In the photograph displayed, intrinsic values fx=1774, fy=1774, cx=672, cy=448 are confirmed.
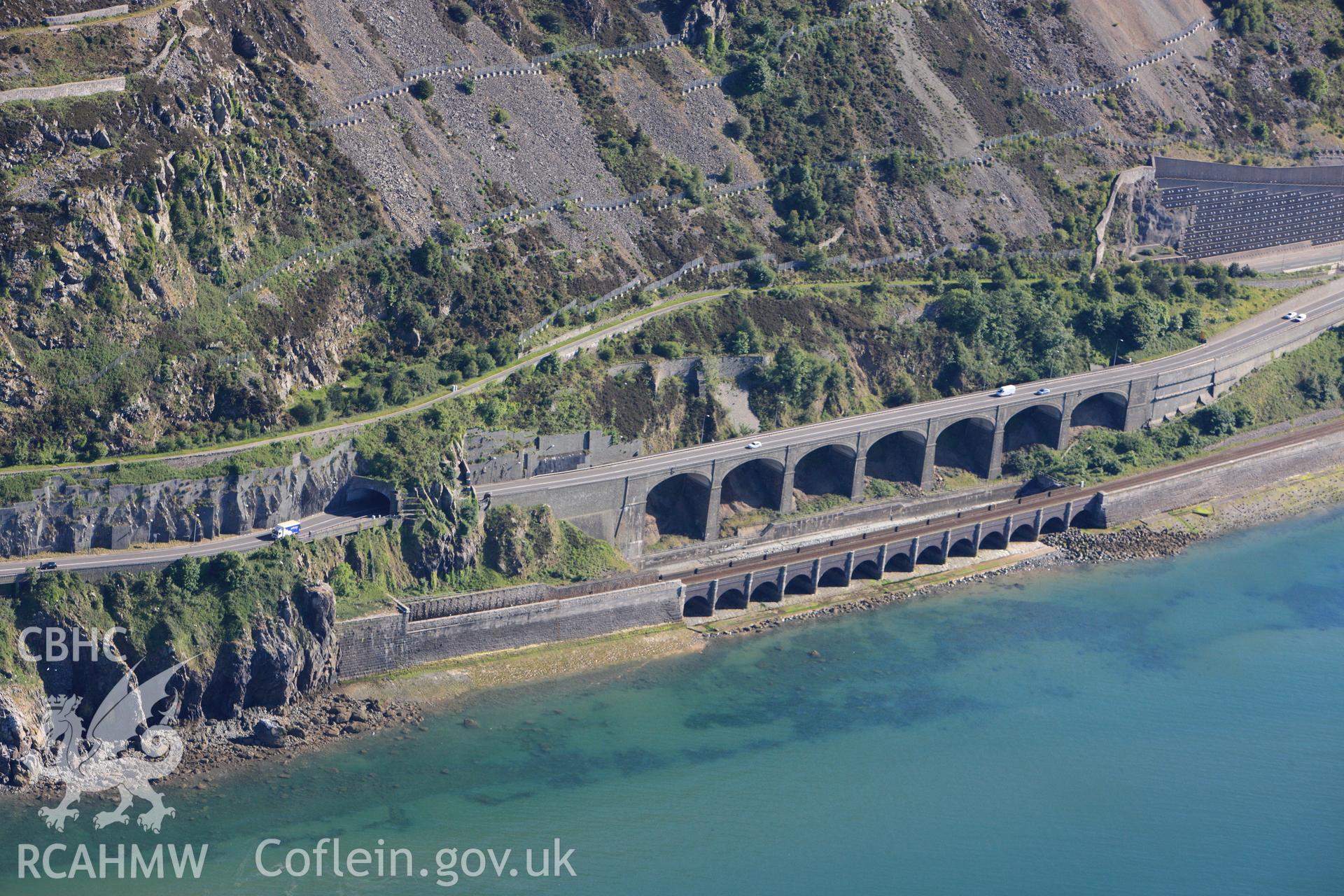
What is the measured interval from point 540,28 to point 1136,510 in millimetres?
62782

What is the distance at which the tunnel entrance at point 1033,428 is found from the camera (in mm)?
144500

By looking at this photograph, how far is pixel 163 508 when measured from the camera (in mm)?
108500

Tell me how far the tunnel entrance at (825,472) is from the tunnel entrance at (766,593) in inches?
433

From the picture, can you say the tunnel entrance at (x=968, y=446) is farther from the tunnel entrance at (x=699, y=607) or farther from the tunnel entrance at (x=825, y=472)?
the tunnel entrance at (x=699, y=607)

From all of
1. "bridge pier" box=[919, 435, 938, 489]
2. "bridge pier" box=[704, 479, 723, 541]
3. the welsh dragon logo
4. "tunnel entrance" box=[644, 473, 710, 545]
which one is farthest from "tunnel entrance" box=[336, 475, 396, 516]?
"bridge pier" box=[919, 435, 938, 489]

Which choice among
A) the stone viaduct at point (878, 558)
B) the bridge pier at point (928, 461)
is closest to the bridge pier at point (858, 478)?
the stone viaduct at point (878, 558)

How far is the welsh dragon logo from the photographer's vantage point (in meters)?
98.4

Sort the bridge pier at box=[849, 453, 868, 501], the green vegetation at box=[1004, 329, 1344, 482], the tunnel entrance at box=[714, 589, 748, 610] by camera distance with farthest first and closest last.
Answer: the green vegetation at box=[1004, 329, 1344, 482] → the bridge pier at box=[849, 453, 868, 501] → the tunnel entrance at box=[714, 589, 748, 610]

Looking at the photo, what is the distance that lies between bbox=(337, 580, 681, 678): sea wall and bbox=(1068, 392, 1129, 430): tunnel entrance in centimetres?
4506

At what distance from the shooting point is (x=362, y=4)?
139500 millimetres

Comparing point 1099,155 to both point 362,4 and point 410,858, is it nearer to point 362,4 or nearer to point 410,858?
point 362,4

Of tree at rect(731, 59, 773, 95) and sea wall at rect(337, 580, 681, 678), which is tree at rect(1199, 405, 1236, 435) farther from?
sea wall at rect(337, 580, 681, 678)

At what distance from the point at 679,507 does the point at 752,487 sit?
6.41 metres

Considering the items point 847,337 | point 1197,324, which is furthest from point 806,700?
point 1197,324
